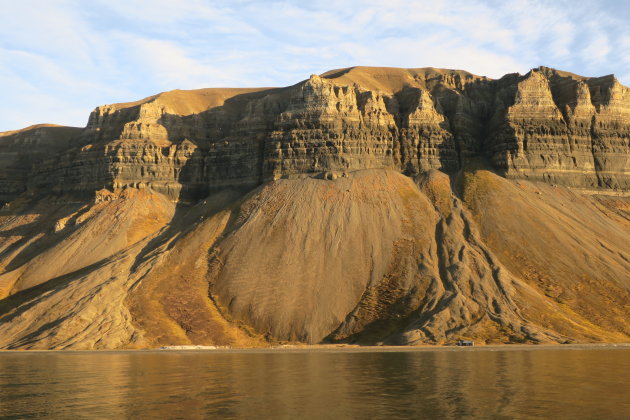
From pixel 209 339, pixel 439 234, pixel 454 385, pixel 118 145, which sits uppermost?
pixel 118 145

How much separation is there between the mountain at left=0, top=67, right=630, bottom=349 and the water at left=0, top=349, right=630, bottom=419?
831 inches

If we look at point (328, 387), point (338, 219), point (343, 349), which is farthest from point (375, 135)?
point (328, 387)

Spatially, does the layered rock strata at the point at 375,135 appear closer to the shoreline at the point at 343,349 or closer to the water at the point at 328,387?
the shoreline at the point at 343,349

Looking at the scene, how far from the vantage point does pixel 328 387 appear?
40281 mm

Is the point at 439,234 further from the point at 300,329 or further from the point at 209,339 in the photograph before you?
the point at 209,339

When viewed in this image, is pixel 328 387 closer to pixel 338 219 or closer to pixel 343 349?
pixel 343 349

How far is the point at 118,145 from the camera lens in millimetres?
130000

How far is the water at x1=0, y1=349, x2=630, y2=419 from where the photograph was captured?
32188 mm

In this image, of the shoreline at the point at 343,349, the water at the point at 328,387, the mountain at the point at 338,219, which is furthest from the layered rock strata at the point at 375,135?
the water at the point at 328,387

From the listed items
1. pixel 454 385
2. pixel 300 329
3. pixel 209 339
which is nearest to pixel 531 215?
pixel 300 329

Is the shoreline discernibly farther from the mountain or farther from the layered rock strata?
the layered rock strata

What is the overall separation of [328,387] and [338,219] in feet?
200

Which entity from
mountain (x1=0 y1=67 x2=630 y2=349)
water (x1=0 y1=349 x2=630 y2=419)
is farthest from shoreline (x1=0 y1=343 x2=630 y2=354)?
water (x1=0 y1=349 x2=630 y2=419)

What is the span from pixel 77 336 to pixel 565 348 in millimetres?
58019
